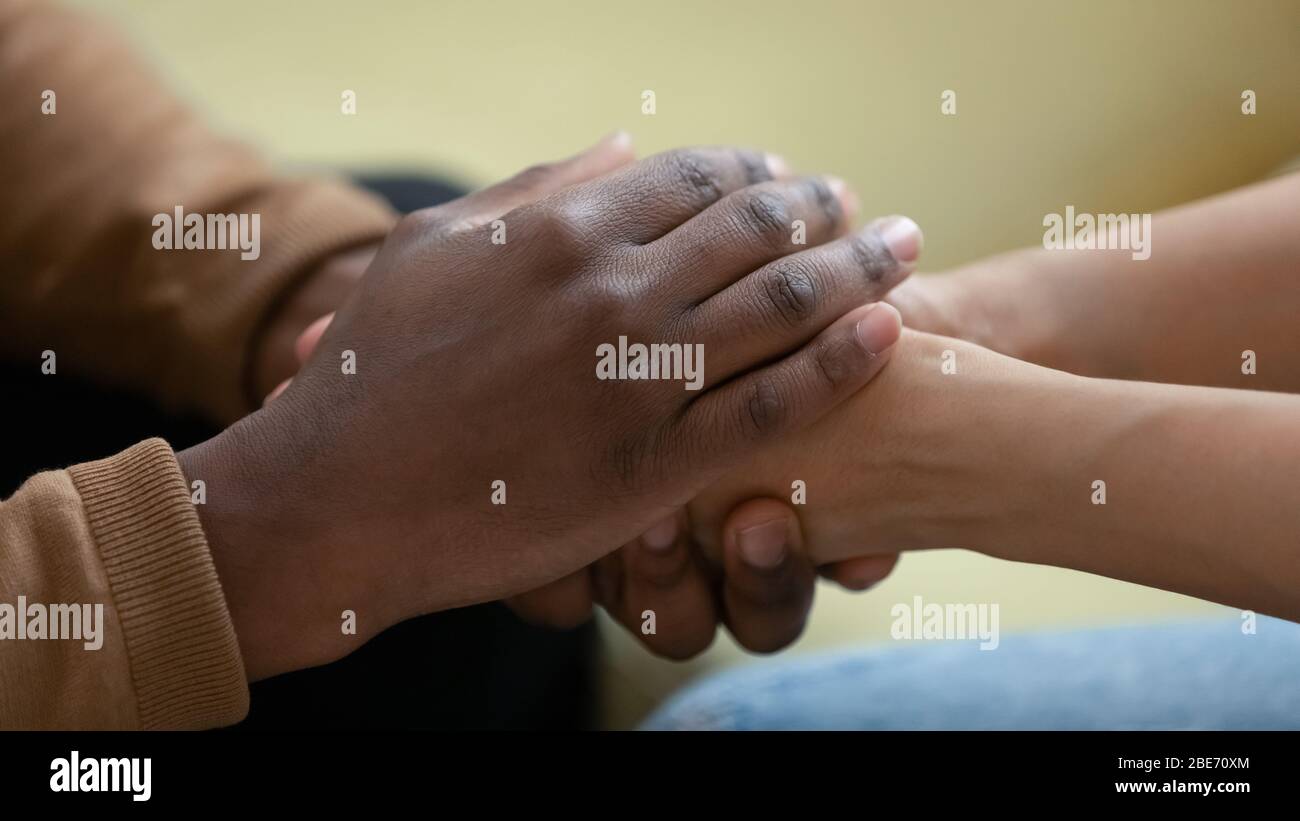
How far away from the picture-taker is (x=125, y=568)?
46cm

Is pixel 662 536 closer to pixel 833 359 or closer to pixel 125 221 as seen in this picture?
pixel 833 359

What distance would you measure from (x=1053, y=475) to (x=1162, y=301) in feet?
0.57

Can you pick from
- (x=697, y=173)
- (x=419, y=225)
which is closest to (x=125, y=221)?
(x=419, y=225)

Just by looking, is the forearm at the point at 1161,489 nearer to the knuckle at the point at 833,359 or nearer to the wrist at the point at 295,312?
the knuckle at the point at 833,359

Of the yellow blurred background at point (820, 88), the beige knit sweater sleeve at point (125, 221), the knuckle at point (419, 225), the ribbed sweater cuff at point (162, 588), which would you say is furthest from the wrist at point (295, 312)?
the yellow blurred background at point (820, 88)

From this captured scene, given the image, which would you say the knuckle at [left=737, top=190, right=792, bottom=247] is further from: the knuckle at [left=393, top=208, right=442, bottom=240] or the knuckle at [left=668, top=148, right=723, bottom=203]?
the knuckle at [left=393, top=208, right=442, bottom=240]

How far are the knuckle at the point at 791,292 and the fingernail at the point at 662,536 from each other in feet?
0.45

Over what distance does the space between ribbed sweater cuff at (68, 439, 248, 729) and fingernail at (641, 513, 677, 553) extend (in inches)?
8.7

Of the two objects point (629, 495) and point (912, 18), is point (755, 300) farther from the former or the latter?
point (912, 18)

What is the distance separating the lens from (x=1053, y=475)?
1.72 feet
